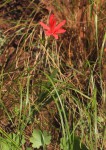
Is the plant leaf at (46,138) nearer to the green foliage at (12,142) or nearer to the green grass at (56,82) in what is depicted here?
the green grass at (56,82)

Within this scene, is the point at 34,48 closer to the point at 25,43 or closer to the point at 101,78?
the point at 25,43

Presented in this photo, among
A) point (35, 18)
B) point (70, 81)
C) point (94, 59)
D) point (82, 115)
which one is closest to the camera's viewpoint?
point (82, 115)

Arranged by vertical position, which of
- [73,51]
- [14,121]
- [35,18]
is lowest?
[14,121]

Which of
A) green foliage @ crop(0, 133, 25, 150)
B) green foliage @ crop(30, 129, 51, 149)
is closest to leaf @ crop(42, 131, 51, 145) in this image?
green foliage @ crop(30, 129, 51, 149)

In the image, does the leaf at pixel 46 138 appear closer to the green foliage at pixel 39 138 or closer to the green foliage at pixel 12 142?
the green foliage at pixel 39 138

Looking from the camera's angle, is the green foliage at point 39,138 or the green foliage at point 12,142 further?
the green foliage at point 39,138

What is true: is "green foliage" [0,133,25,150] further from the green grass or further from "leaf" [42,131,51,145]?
"leaf" [42,131,51,145]

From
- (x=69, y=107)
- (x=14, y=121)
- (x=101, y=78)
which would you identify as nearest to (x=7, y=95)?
(x=14, y=121)

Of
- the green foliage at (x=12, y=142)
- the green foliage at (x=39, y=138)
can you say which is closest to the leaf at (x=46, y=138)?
the green foliage at (x=39, y=138)

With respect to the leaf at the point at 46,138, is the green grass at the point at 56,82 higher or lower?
higher
